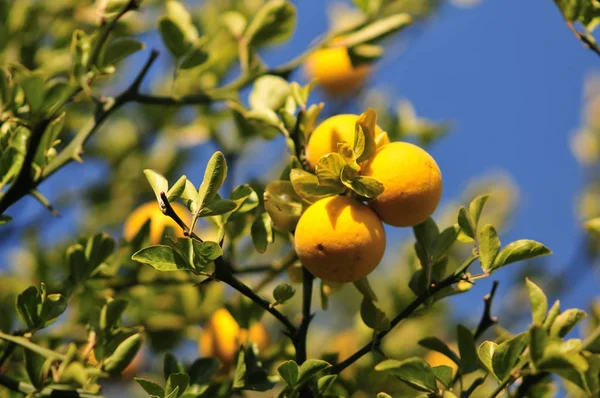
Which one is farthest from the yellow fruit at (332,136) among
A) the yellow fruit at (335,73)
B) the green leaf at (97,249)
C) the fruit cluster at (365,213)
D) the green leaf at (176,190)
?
the yellow fruit at (335,73)

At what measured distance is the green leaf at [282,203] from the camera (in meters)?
0.94

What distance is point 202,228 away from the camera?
73.5 inches

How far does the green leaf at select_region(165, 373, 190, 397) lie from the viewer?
858 mm

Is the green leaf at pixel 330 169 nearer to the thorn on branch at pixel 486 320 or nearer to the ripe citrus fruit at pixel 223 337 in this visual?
the thorn on branch at pixel 486 320

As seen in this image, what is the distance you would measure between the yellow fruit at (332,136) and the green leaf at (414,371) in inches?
10.7

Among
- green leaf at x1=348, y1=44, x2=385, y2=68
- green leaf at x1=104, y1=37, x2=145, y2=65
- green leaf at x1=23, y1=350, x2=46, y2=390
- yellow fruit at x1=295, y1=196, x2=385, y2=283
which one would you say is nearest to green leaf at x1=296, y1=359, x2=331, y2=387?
yellow fruit at x1=295, y1=196, x2=385, y2=283

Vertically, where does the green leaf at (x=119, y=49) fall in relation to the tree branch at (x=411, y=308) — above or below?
above

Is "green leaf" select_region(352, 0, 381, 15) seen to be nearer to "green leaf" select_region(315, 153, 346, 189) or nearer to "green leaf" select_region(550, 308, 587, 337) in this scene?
"green leaf" select_region(315, 153, 346, 189)

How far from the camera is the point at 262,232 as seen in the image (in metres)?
0.97

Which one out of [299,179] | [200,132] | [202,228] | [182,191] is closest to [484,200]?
[299,179]

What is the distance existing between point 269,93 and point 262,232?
312 mm

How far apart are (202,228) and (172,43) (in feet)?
2.33

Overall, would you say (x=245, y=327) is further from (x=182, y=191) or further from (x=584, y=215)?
(x=584, y=215)

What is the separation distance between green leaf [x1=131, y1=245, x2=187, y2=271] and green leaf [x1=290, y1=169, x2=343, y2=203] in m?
0.18
